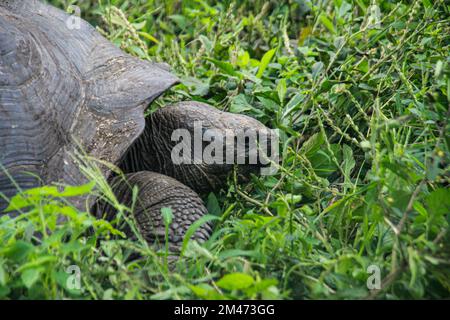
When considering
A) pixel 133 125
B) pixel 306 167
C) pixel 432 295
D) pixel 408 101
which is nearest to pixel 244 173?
pixel 306 167

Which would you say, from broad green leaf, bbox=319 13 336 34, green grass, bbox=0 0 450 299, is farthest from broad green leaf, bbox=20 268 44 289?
broad green leaf, bbox=319 13 336 34

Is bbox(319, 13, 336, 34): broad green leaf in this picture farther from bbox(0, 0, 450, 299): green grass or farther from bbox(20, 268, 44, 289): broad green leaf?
bbox(20, 268, 44, 289): broad green leaf

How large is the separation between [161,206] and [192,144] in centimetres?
41

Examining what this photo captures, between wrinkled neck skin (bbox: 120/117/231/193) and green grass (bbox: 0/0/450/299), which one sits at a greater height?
green grass (bbox: 0/0/450/299)

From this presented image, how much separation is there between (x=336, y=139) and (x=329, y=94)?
251 millimetres

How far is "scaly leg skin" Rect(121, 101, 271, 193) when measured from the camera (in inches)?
137

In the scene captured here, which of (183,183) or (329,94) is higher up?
(329,94)

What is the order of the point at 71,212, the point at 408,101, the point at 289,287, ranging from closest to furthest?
1. the point at 71,212
2. the point at 289,287
3. the point at 408,101

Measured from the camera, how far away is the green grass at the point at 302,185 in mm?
2354

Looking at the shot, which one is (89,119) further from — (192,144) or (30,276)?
(30,276)

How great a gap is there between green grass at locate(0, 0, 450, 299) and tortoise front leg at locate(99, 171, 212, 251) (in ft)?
0.26
